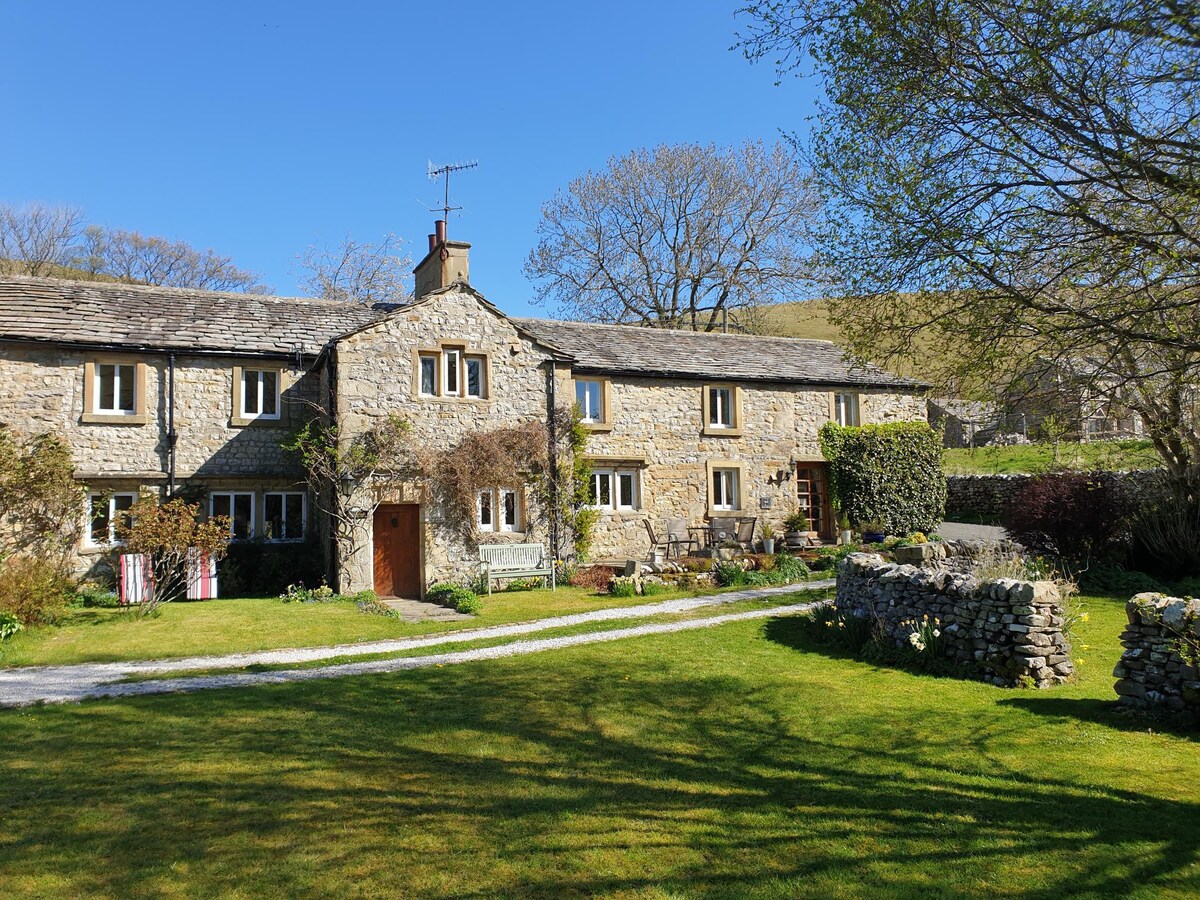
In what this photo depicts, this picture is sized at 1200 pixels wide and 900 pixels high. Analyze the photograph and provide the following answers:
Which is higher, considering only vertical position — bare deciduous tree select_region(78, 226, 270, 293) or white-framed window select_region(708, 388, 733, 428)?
bare deciduous tree select_region(78, 226, 270, 293)

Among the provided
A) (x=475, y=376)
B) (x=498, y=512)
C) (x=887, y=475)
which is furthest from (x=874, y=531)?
(x=475, y=376)

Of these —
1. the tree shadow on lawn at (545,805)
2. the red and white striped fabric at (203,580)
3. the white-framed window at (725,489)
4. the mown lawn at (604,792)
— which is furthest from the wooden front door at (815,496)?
the red and white striped fabric at (203,580)

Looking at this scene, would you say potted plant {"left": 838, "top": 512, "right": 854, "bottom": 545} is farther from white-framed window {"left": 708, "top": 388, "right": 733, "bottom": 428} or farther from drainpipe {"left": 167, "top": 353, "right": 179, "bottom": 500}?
drainpipe {"left": 167, "top": 353, "right": 179, "bottom": 500}

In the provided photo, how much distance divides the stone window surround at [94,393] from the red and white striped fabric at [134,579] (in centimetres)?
356

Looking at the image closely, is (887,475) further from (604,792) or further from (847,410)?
(604,792)

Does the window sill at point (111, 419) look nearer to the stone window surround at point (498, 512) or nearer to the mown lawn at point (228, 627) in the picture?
the mown lawn at point (228, 627)

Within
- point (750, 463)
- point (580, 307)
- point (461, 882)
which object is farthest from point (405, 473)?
point (580, 307)

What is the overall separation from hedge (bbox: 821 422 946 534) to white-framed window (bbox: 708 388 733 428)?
3.22 m

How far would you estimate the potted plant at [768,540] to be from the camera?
21.9 meters

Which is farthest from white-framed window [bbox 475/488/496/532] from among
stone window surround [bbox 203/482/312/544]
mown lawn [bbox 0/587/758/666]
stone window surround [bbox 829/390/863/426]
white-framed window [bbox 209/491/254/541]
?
stone window surround [bbox 829/390/863/426]

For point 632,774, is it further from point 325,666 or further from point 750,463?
point 750,463

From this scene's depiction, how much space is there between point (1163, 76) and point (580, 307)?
116 feet

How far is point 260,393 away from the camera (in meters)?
20.2

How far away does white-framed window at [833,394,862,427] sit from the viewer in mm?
25844
